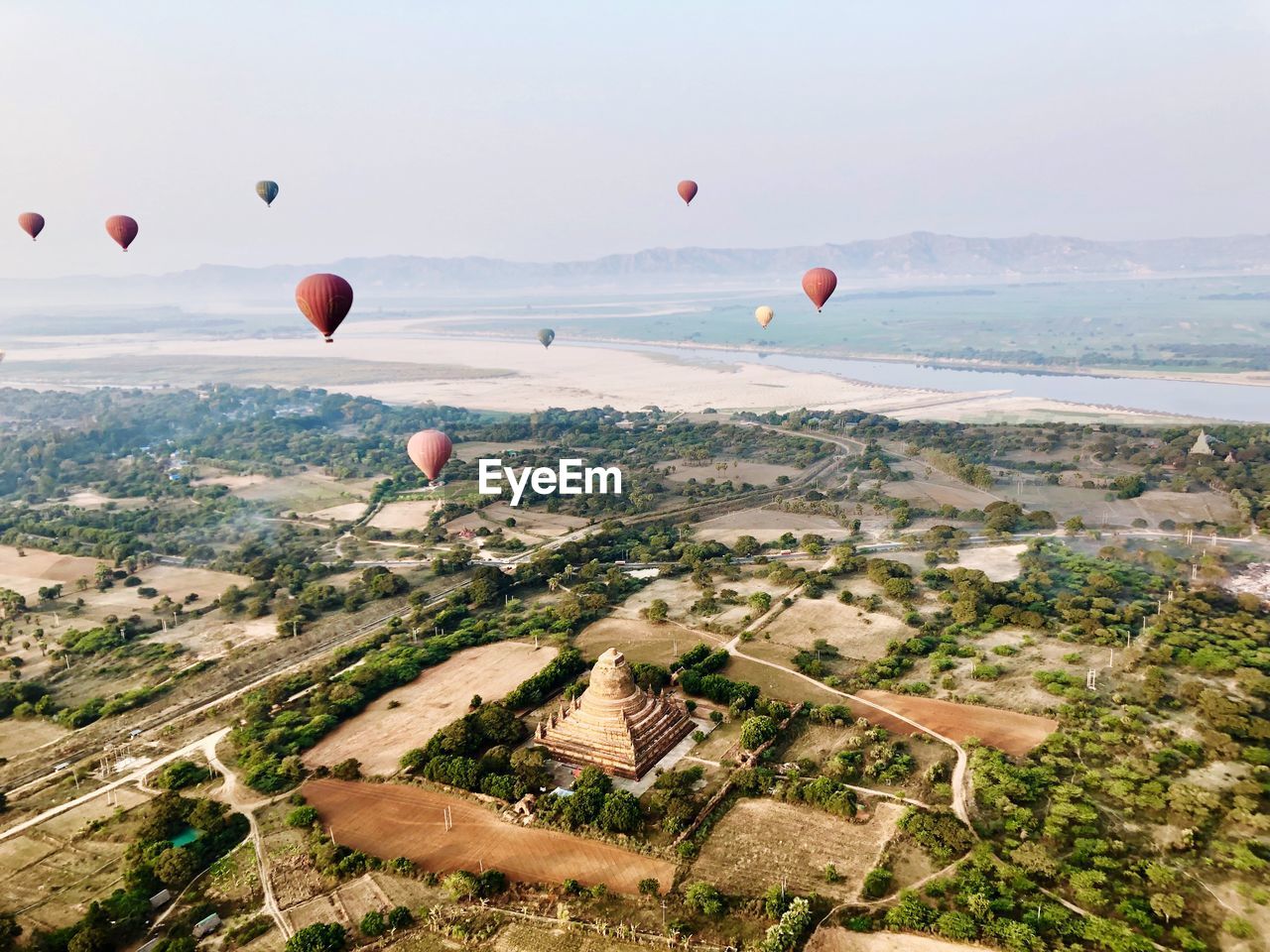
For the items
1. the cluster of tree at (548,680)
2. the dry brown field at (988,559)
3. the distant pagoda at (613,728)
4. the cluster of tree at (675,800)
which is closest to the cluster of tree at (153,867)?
the cluster of tree at (548,680)

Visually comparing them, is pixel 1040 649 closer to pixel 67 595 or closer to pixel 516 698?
pixel 516 698

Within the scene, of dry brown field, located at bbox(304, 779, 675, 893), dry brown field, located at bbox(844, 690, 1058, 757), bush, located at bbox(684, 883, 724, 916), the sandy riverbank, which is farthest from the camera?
the sandy riverbank

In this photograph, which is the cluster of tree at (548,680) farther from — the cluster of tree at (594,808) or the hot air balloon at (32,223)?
the hot air balloon at (32,223)

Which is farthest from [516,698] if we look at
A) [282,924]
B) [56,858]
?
[56,858]

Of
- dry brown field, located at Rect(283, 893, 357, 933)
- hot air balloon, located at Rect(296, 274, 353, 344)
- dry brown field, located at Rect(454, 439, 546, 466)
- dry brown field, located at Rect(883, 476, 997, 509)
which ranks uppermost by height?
hot air balloon, located at Rect(296, 274, 353, 344)

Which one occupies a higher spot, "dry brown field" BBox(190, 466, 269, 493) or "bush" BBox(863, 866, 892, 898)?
"dry brown field" BBox(190, 466, 269, 493)

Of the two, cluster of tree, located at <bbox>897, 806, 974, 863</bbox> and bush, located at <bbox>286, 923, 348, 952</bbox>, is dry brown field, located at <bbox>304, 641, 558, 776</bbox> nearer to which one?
bush, located at <bbox>286, 923, 348, 952</bbox>

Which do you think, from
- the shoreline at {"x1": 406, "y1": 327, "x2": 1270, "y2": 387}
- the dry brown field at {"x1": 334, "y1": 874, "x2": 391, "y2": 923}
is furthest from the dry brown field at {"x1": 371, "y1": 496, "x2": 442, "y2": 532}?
the shoreline at {"x1": 406, "y1": 327, "x2": 1270, "y2": 387}
